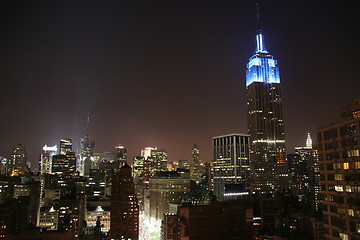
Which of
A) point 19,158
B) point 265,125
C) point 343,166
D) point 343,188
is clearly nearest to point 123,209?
point 343,188

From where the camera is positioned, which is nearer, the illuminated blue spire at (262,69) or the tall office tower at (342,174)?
the tall office tower at (342,174)

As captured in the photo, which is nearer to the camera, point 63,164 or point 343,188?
point 343,188

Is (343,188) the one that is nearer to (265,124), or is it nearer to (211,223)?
(211,223)

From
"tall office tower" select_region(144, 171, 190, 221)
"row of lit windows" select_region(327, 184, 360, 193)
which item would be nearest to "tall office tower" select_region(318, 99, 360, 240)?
"row of lit windows" select_region(327, 184, 360, 193)

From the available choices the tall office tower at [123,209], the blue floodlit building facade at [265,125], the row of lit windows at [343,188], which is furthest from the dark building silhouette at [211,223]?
the blue floodlit building facade at [265,125]

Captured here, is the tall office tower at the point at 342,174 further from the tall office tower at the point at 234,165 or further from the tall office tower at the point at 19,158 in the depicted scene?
the tall office tower at the point at 19,158

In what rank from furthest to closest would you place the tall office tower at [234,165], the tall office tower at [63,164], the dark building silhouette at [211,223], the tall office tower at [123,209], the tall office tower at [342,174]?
the tall office tower at [234,165] → the tall office tower at [63,164] → the tall office tower at [123,209] → the dark building silhouette at [211,223] → the tall office tower at [342,174]
